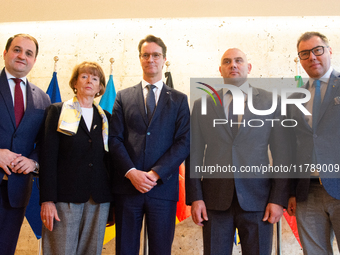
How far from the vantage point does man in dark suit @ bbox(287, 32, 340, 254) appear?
1.89 meters

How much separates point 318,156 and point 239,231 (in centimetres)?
71

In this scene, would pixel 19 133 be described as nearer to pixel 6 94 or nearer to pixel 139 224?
pixel 6 94

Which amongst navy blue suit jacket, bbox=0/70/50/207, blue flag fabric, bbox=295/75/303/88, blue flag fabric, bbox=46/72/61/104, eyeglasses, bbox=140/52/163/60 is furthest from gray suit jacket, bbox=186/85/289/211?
blue flag fabric, bbox=46/72/61/104

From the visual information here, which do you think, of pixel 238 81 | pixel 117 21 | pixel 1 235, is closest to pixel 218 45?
pixel 117 21

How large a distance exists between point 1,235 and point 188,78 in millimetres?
2665

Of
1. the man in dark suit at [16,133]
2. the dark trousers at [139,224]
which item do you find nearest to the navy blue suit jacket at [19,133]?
the man in dark suit at [16,133]

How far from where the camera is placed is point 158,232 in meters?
1.98

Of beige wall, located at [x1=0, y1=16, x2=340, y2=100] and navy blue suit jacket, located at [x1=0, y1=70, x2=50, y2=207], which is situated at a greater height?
beige wall, located at [x1=0, y1=16, x2=340, y2=100]

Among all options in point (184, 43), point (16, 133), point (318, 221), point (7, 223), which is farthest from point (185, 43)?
point (7, 223)

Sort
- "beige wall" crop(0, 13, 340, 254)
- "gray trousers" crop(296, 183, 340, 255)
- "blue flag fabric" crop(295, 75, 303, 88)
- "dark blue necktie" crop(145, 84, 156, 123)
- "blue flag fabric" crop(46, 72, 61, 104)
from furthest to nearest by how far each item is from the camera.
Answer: "beige wall" crop(0, 13, 340, 254), "blue flag fabric" crop(46, 72, 61, 104), "blue flag fabric" crop(295, 75, 303, 88), "dark blue necktie" crop(145, 84, 156, 123), "gray trousers" crop(296, 183, 340, 255)

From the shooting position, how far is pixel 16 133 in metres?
2.16

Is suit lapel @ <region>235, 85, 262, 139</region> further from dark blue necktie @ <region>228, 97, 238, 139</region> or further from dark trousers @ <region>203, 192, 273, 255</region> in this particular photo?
dark trousers @ <region>203, 192, 273, 255</region>

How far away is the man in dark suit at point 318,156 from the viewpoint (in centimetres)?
189

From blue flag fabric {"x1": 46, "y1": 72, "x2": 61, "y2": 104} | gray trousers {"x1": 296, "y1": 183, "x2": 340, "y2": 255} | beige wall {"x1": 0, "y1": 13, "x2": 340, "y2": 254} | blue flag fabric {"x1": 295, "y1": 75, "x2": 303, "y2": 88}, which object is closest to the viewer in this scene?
gray trousers {"x1": 296, "y1": 183, "x2": 340, "y2": 255}
